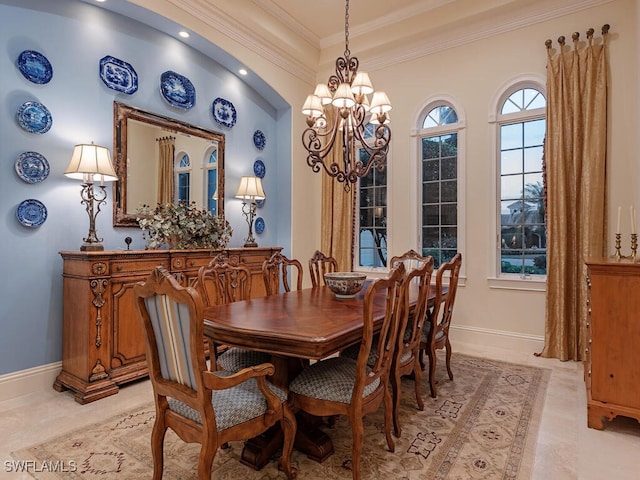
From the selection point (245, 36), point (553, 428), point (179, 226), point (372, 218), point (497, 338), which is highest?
point (245, 36)

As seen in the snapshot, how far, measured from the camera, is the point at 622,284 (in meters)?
2.34

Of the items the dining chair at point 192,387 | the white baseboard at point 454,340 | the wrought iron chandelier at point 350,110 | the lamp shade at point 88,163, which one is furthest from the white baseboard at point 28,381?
the wrought iron chandelier at point 350,110

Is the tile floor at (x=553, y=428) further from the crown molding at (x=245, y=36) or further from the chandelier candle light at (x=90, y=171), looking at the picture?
the crown molding at (x=245, y=36)

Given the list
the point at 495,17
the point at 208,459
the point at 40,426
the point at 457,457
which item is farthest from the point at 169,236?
the point at 495,17

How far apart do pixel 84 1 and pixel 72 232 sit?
192 centimetres

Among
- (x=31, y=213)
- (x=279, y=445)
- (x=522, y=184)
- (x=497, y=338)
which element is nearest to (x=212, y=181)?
(x=31, y=213)

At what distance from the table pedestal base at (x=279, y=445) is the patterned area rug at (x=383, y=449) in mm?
36

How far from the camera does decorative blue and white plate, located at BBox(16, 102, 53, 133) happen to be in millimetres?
2854

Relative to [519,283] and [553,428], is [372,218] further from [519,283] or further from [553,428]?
[553,428]

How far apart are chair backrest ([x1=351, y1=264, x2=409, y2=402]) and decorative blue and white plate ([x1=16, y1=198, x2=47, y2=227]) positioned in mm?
2688

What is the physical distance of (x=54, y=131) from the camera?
3.03 metres

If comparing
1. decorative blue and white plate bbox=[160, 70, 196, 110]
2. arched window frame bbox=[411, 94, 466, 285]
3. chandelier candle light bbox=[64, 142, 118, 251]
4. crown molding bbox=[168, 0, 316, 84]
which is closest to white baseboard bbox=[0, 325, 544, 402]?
arched window frame bbox=[411, 94, 466, 285]

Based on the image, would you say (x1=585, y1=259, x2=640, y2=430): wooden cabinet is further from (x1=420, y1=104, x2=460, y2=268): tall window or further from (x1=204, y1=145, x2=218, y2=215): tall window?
(x1=204, y1=145, x2=218, y2=215): tall window

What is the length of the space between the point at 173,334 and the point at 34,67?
2.73m
